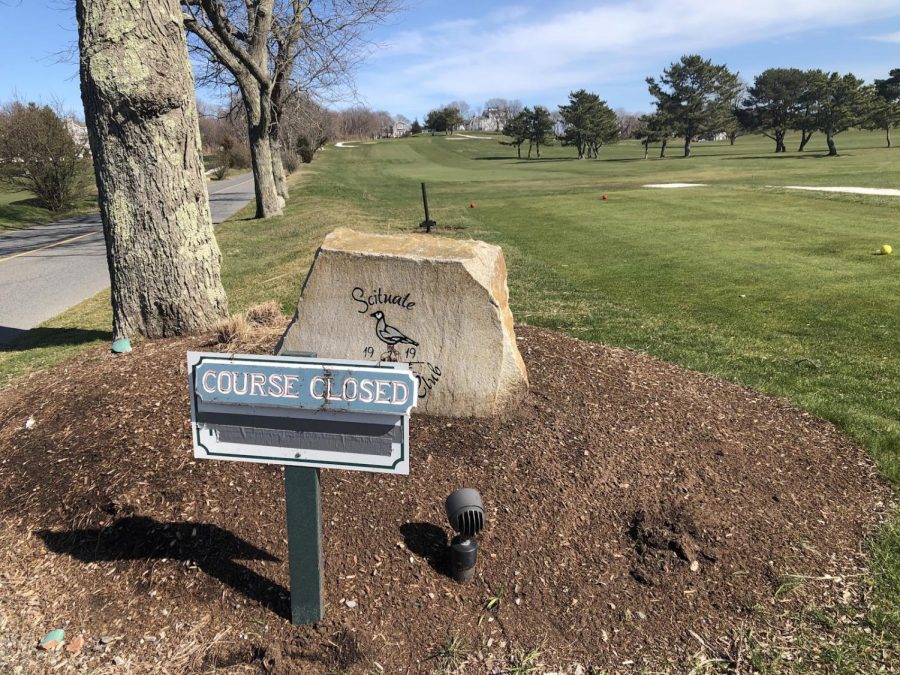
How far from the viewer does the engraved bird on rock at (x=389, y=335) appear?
4.07 metres

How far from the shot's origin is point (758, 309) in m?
8.28

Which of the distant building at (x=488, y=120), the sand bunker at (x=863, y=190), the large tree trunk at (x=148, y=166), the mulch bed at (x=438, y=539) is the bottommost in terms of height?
Result: the mulch bed at (x=438, y=539)

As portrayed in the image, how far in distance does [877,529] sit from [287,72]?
22378mm

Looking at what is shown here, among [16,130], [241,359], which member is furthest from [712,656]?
[16,130]

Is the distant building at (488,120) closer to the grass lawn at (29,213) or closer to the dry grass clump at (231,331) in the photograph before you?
the grass lawn at (29,213)

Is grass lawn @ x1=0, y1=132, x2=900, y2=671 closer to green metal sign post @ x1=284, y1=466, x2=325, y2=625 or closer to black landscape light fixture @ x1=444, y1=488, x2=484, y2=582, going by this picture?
black landscape light fixture @ x1=444, y1=488, x2=484, y2=582

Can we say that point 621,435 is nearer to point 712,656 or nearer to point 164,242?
point 712,656

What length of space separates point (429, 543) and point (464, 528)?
1.22ft

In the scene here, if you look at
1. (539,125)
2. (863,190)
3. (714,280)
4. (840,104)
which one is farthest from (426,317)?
(539,125)

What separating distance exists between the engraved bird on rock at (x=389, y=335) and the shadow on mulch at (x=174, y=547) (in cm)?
156

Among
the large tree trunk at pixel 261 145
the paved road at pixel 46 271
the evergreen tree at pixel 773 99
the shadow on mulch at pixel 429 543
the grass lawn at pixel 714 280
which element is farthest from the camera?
the evergreen tree at pixel 773 99

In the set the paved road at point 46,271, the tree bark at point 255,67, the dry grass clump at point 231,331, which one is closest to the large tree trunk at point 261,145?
the tree bark at point 255,67

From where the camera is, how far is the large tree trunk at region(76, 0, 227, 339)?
5117mm

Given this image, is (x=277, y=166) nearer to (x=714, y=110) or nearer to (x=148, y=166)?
(x=148, y=166)
